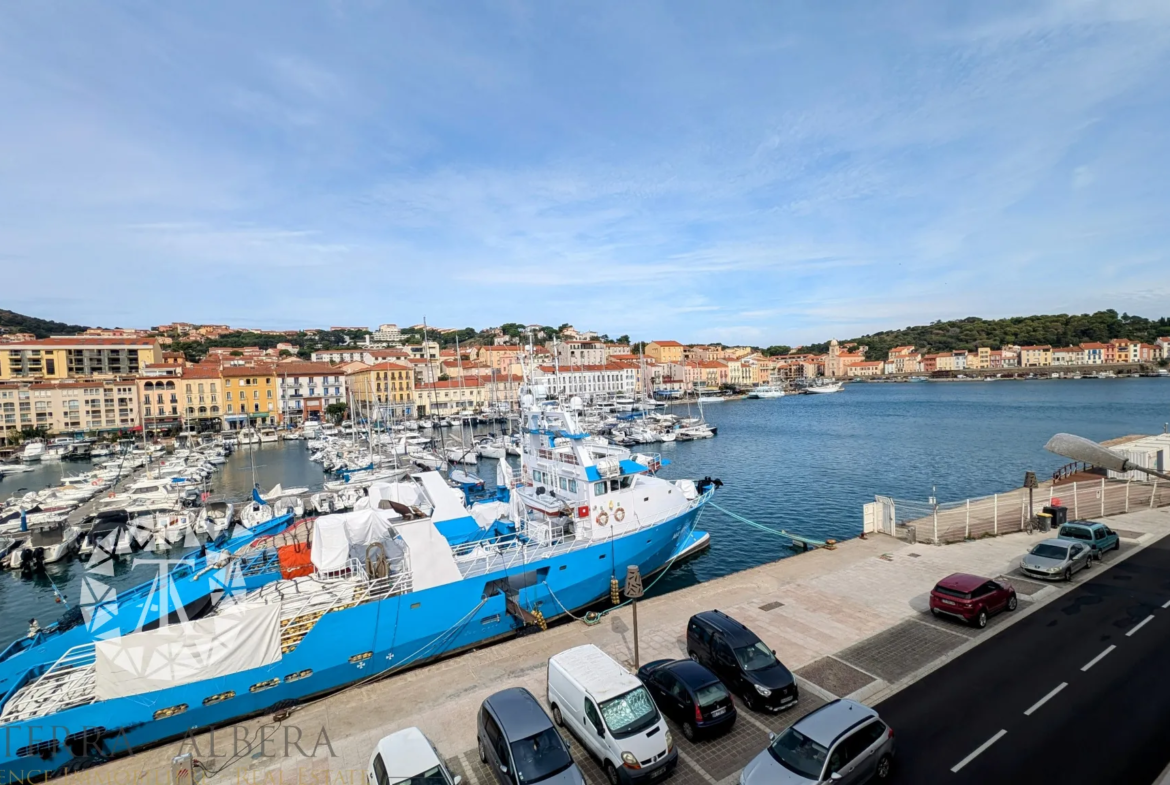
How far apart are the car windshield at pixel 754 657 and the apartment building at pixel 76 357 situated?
123 meters

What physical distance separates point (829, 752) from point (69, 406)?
116708mm

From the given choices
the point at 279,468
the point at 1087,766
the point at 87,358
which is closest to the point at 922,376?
the point at 279,468

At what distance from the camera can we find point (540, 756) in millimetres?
7281

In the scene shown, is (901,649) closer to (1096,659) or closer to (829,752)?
(1096,659)

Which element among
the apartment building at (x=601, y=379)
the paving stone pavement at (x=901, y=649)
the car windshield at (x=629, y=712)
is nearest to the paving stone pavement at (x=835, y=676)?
the paving stone pavement at (x=901, y=649)

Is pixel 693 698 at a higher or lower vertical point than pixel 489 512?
lower

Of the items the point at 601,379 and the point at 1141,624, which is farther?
the point at 601,379

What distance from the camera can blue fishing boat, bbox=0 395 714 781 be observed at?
9.98m

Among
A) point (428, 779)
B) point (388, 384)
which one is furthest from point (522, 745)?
point (388, 384)

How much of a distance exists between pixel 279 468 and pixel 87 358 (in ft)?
259

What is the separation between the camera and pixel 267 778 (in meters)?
8.48

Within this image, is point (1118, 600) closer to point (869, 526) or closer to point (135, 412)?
point (869, 526)

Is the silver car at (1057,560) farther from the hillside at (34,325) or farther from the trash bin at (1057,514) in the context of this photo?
the hillside at (34,325)

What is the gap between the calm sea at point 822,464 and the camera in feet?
85.4
